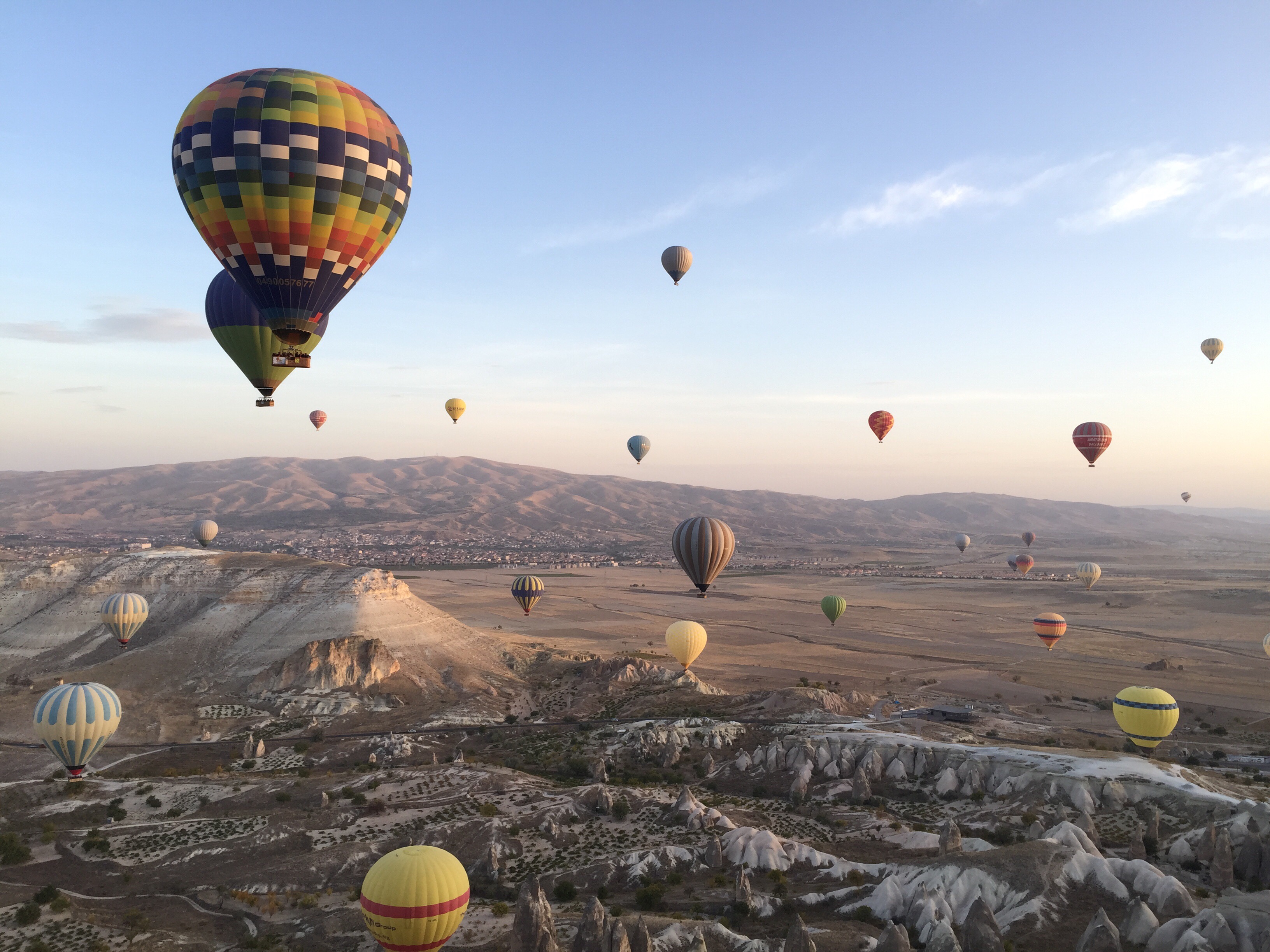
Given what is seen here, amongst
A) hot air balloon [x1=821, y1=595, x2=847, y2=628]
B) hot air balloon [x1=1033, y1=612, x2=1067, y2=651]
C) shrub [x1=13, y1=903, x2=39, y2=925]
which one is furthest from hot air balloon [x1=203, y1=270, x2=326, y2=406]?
hot air balloon [x1=821, y1=595, x2=847, y2=628]

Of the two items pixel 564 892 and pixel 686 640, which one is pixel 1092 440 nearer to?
pixel 686 640

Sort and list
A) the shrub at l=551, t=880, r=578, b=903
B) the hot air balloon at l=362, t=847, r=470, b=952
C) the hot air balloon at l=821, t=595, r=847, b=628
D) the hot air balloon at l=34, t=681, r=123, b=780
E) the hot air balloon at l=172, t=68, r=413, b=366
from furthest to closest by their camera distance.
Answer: the hot air balloon at l=821, t=595, r=847, b=628 → the hot air balloon at l=34, t=681, r=123, b=780 → the hot air balloon at l=172, t=68, r=413, b=366 → the shrub at l=551, t=880, r=578, b=903 → the hot air balloon at l=362, t=847, r=470, b=952

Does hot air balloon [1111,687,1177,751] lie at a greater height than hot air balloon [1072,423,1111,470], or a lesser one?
lesser

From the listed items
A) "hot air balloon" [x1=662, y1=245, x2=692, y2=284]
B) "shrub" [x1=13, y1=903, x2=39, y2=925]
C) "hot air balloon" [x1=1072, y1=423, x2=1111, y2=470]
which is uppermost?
"hot air balloon" [x1=662, y1=245, x2=692, y2=284]

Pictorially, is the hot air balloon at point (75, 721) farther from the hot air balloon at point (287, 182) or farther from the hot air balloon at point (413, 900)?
the hot air balloon at point (413, 900)

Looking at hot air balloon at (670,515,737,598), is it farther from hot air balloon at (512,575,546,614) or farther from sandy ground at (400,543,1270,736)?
hot air balloon at (512,575,546,614)

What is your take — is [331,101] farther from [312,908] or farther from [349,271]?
[312,908]

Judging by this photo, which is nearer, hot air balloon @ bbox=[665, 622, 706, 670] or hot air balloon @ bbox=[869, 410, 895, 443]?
hot air balloon @ bbox=[665, 622, 706, 670]

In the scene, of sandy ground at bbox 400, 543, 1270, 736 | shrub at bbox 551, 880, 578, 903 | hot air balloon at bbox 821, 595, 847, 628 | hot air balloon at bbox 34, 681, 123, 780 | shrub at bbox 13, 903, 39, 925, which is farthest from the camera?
hot air balloon at bbox 821, 595, 847, 628

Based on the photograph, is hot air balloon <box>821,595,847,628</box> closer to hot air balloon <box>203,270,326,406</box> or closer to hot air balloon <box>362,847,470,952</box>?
hot air balloon <box>203,270,326,406</box>
